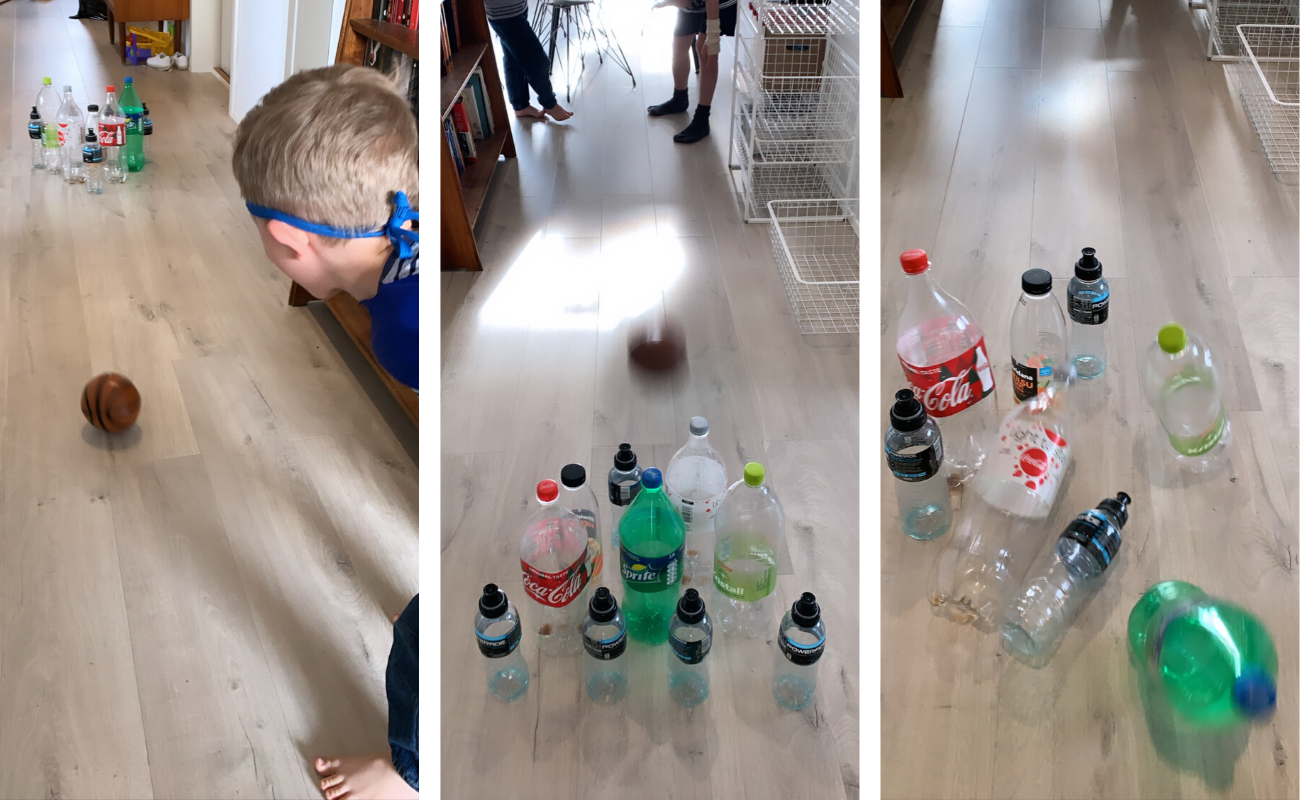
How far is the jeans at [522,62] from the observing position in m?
3.17

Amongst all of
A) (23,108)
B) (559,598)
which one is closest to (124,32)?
(23,108)

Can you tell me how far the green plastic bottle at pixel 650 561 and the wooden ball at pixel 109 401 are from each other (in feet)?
3.94

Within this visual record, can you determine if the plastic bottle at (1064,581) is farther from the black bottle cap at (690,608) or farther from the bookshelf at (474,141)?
the bookshelf at (474,141)

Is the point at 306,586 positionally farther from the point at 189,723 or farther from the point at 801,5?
the point at 801,5

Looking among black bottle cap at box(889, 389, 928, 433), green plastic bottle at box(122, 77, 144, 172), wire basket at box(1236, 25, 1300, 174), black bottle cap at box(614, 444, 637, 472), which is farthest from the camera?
green plastic bottle at box(122, 77, 144, 172)

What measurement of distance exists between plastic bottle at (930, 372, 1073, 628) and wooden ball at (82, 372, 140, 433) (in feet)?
5.51

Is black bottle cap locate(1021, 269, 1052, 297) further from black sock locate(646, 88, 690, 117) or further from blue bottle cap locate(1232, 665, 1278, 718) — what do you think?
black sock locate(646, 88, 690, 117)

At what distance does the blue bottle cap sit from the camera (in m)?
1.38

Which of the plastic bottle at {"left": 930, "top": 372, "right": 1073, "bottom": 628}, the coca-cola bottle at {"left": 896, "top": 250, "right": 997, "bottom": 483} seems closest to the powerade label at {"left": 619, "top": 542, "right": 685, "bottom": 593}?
the plastic bottle at {"left": 930, "top": 372, "right": 1073, "bottom": 628}

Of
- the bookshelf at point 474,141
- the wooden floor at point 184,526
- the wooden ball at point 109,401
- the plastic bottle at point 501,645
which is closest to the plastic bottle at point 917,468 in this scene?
the plastic bottle at point 501,645

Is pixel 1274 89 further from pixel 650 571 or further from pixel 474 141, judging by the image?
pixel 650 571

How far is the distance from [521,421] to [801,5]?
5.12ft

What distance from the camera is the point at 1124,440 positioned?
6.05 ft

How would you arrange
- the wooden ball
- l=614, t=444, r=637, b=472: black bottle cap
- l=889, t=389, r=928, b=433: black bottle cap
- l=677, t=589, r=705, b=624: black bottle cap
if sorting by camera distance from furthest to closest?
the wooden ball → l=614, t=444, r=637, b=472: black bottle cap → l=889, t=389, r=928, b=433: black bottle cap → l=677, t=589, r=705, b=624: black bottle cap
